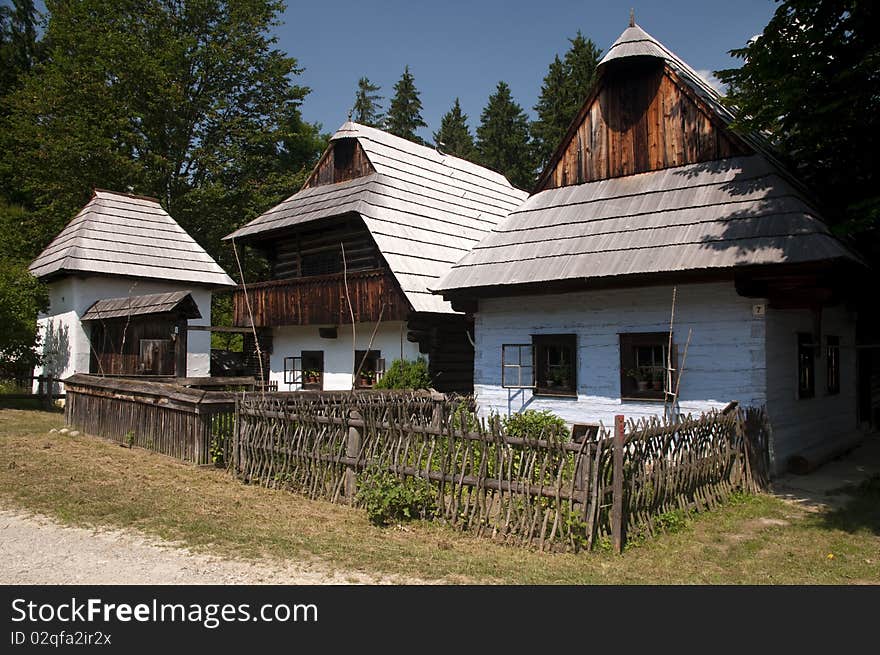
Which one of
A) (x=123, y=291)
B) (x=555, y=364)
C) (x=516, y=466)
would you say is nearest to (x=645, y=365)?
(x=555, y=364)

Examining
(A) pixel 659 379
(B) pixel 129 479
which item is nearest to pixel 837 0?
(A) pixel 659 379

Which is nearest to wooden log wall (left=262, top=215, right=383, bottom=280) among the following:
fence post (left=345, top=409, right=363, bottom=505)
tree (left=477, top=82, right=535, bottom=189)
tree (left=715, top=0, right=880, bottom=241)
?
fence post (left=345, top=409, right=363, bottom=505)

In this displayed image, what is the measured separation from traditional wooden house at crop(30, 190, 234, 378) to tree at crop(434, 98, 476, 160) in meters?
30.2

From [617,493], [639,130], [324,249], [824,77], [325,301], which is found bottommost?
[617,493]

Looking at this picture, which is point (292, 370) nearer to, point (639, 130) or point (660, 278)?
point (639, 130)

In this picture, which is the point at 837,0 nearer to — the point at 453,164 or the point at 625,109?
the point at 625,109

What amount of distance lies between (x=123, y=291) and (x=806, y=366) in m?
18.9

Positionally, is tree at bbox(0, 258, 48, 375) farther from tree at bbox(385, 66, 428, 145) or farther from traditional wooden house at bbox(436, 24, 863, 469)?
tree at bbox(385, 66, 428, 145)

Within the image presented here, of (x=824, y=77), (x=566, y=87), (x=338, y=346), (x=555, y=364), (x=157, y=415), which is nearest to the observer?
(x=824, y=77)

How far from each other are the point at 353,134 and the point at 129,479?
45.3 ft

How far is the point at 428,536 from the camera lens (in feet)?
23.5

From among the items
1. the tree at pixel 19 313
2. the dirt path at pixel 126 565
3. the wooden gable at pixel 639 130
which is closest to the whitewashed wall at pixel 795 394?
the wooden gable at pixel 639 130

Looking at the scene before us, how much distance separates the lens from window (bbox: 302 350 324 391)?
19.5 metres

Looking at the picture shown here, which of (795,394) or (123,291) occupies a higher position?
(123,291)
